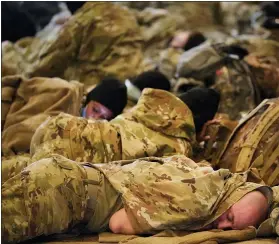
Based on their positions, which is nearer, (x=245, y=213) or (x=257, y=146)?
(x=245, y=213)

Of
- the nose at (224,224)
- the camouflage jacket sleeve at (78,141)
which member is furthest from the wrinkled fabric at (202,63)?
the nose at (224,224)

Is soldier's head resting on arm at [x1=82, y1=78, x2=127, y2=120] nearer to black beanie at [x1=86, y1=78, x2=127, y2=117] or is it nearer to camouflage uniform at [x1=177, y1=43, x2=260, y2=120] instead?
black beanie at [x1=86, y1=78, x2=127, y2=117]

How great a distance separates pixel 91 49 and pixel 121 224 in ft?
6.16

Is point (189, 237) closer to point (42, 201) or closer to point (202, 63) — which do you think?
point (42, 201)

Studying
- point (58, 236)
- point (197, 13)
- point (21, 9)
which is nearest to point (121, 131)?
point (58, 236)

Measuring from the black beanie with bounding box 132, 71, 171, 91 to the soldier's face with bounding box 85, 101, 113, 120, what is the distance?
32 cm

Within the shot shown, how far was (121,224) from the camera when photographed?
1.47m

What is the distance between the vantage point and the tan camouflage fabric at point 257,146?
1.79 meters

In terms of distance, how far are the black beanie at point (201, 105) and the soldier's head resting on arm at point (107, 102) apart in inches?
13.3

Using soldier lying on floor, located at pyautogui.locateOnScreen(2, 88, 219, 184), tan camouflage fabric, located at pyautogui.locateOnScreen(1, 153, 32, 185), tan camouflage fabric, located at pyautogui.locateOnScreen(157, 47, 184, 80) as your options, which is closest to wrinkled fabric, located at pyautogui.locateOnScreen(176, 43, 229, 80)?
tan camouflage fabric, located at pyautogui.locateOnScreen(157, 47, 184, 80)

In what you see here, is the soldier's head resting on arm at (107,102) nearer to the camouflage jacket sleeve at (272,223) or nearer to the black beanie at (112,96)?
the black beanie at (112,96)

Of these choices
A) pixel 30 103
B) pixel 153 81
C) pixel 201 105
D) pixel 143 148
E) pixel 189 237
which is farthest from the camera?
pixel 153 81

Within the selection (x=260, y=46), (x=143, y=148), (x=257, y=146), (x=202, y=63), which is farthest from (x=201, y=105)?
(x=260, y=46)

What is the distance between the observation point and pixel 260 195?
147 centimetres
